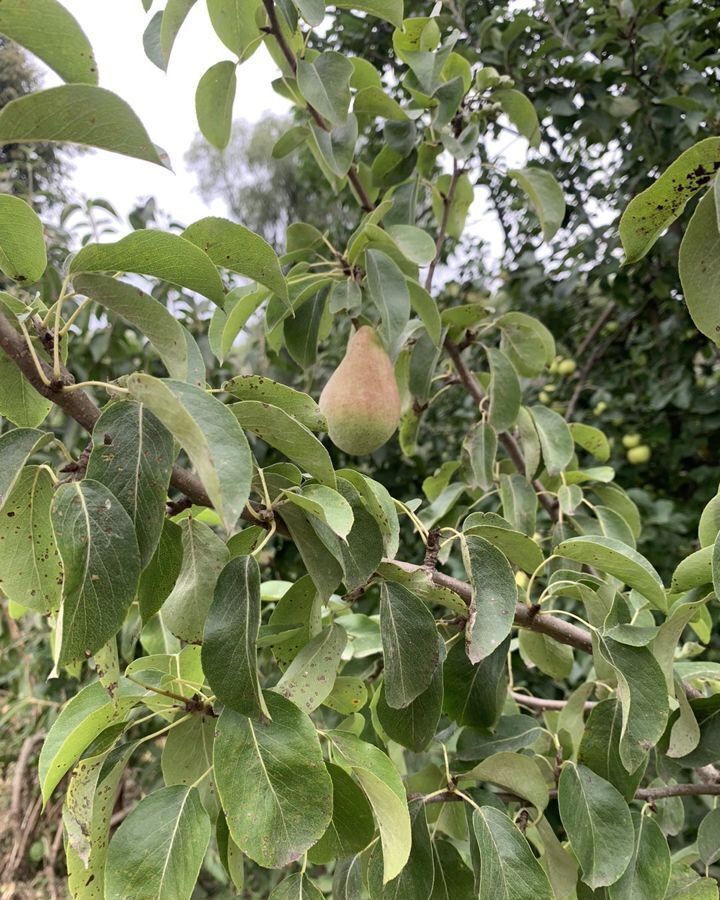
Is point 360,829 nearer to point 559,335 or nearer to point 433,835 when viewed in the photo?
point 433,835

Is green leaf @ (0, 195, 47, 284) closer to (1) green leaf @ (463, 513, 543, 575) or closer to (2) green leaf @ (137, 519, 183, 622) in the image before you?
(2) green leaf @ (137, 519, 183, 622)

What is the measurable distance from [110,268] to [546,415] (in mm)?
586

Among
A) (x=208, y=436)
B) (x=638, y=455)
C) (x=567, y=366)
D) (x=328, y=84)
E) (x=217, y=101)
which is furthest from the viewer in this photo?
(x=567, y=366)

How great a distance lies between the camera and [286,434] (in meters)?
0.36

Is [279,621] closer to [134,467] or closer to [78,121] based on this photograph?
[134,467]

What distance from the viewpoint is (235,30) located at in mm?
678

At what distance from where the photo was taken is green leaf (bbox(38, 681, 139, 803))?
1.25 ft

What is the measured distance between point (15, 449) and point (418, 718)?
0.29 meters

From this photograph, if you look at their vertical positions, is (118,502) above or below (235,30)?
below

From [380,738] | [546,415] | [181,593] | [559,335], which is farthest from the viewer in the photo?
[559,335]

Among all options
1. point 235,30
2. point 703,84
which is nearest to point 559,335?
point 703,84

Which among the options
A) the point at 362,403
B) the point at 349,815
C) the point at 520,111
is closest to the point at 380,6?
the point at 520,111

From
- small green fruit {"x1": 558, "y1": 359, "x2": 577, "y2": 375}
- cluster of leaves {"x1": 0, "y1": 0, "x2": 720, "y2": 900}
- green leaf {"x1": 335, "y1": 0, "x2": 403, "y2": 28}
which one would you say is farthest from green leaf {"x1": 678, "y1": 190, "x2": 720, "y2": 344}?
small green fruit {"x1": 558, "y1": 359, "x2": 577, "y2": 375}

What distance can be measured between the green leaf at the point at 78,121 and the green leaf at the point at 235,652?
220 millimetres
